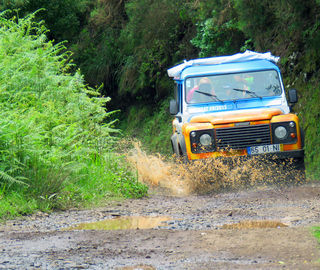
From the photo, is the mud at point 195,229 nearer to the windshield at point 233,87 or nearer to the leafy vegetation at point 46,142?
the leafy vegetation at point 46,142

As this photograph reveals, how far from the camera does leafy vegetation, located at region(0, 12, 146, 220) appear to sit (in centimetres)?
877

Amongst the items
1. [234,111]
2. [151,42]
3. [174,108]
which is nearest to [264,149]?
[234,111]

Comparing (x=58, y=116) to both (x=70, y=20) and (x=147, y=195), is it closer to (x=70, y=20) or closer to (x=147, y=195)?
(x=147, y=195)

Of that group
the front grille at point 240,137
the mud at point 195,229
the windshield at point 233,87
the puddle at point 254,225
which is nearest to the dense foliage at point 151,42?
the windshield at point 233,87

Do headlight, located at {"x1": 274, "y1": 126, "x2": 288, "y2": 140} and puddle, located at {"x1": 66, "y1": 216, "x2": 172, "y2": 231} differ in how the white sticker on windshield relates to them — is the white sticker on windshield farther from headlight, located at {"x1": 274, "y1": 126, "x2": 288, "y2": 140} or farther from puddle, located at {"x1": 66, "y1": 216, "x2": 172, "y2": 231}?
puddle, located at {"x1": 66, "y1": 216, "x2": 172, "y2": 231}

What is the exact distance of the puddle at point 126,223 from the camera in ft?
23.2

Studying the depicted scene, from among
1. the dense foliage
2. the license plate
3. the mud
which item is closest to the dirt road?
the mud

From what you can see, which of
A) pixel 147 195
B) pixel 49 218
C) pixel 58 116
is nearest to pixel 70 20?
pixel 58 116

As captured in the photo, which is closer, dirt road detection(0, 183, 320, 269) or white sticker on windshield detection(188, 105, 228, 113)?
dirt road detection(0, 183, 320, 269)

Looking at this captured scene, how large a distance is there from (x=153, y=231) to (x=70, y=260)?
1.54 metres

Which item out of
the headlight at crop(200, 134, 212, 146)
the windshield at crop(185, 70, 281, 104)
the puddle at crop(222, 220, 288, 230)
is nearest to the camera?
the puddle at crop(222, 220, 288, 230)

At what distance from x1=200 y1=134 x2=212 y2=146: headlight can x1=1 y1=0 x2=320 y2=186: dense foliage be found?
19.6 feet

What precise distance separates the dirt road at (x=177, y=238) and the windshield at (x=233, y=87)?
3182 mm

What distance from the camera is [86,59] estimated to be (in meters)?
28.5
